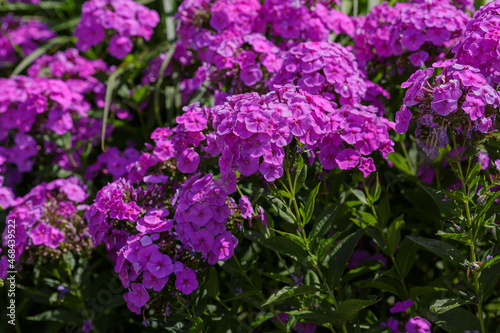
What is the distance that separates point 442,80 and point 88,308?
84.2 inches

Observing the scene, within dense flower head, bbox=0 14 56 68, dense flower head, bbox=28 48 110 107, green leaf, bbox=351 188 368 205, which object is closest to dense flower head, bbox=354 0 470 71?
green leaf, bbox=351 188 368 205

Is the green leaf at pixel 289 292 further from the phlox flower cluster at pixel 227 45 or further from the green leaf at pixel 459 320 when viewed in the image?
the phlox flower cluster at pixel 227 45

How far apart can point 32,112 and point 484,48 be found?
8.10 feet

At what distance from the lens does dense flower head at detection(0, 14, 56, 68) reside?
4.46 meters

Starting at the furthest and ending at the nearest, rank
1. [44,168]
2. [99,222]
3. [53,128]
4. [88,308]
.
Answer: [44,168] < [53,128] < [88,308] < [99,222]

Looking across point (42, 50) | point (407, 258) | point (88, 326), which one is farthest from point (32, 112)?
point (407, 258)

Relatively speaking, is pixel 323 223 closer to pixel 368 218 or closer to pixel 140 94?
pixel 368 218

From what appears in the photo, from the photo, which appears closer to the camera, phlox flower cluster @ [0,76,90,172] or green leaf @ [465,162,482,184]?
green leaf @ [465,162,482,184]

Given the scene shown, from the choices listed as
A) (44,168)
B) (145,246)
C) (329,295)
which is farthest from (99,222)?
(44,168)

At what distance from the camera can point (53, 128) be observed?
3268 millimetres

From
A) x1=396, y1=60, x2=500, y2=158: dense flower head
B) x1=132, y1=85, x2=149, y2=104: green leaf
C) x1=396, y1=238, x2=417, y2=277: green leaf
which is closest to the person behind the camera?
x1=396, y1=60, x2=500, y2=158: dense flower head

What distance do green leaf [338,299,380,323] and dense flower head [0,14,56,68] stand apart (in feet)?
11.2

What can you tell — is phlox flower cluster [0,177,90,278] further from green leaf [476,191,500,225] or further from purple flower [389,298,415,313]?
green leaf [476,191,500,225]

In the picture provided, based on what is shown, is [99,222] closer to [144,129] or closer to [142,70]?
[144,129]
